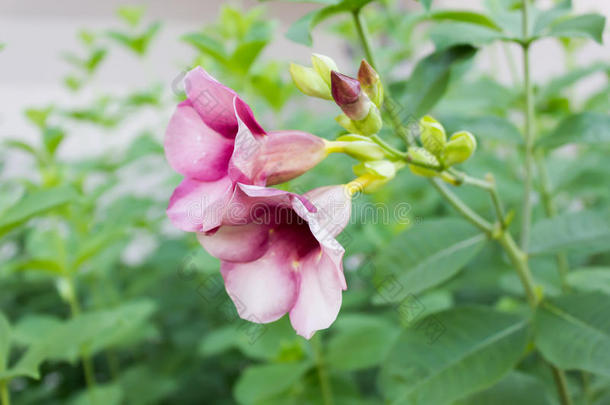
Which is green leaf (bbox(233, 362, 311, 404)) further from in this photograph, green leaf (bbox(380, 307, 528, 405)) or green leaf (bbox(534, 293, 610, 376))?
green leaf (bbox(534, 293, 610, 376))

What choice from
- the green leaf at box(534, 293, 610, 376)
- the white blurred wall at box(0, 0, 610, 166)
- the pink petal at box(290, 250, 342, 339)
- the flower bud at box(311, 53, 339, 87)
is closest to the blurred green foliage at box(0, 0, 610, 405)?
the green leaf at box(534, 293, 610, 376)

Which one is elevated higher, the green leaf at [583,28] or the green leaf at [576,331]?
the green leaf at [583,28]

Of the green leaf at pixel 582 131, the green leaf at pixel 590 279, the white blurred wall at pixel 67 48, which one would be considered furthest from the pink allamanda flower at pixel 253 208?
the white blurred wall at pixel 67 48

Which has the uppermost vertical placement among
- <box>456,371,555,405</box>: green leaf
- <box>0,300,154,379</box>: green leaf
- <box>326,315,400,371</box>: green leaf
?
<box>0,300,154,379</box>: green leaf

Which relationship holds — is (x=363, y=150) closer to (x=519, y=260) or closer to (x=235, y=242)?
(x=235, y=242)

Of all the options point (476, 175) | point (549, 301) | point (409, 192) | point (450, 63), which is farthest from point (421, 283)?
point (409, 192)

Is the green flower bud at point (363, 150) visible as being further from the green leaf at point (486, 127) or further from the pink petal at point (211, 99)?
the green leaf at point (486, 127)

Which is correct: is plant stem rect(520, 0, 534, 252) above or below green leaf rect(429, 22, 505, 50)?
below

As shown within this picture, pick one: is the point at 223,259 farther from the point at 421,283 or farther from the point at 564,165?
the point at 564,165
